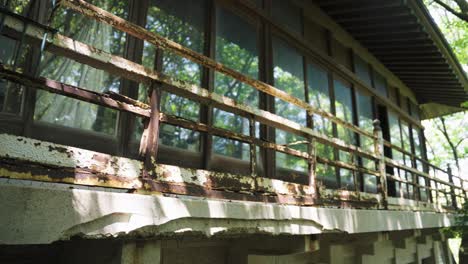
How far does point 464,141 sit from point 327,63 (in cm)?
2260

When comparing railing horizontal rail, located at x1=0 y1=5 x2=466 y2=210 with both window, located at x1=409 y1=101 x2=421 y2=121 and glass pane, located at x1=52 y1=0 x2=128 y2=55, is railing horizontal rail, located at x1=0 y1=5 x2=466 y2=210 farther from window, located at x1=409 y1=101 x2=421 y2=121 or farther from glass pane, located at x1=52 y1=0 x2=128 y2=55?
window, located at x1=409 y1=101 x2=421 y2=121

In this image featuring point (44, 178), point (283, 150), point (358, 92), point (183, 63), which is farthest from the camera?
point (358, 92)

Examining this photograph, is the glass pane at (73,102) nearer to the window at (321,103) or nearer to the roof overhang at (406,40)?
the window at (321,103)

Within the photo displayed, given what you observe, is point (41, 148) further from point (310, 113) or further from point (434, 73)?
point (434, 73)

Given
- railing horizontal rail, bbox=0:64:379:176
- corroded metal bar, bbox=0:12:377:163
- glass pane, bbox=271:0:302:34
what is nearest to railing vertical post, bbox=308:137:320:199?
corroded metal bar, bbox=0:12:377:163

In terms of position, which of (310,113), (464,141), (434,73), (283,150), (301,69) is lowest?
(283,150)

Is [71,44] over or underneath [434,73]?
underneath

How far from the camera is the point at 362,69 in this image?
821 cm

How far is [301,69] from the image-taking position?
19.8ft

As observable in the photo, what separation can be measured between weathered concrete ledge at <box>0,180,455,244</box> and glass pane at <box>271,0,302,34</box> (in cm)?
369

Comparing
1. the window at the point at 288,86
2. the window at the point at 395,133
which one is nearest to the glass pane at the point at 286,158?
the window at the point at 288,86

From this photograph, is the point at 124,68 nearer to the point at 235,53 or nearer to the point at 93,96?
the point at 93,96

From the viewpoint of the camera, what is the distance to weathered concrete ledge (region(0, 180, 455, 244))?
149cm

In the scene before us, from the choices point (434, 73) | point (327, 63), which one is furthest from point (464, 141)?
point (327, 63)
